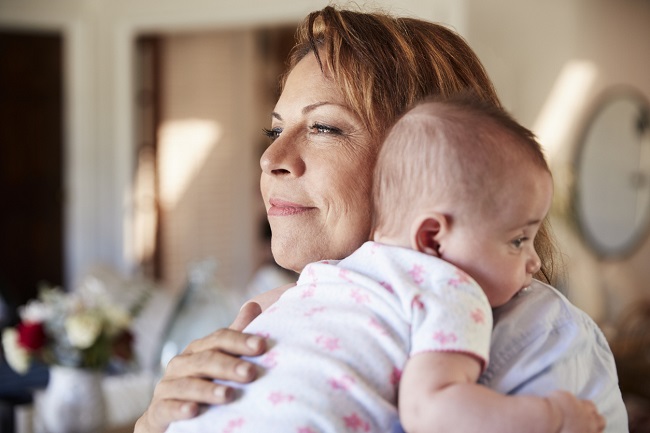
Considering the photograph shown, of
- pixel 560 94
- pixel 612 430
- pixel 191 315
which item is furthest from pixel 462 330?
pixel 560 94

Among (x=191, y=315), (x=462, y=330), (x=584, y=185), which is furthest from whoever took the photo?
(x=584, y=185)

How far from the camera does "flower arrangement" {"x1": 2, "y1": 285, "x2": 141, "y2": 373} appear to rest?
8.68 ft

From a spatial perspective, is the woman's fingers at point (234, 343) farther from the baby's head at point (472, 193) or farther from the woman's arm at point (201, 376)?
the baby's head at point (472, 193)

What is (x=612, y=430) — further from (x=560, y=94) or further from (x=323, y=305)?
(x=560, y=94)

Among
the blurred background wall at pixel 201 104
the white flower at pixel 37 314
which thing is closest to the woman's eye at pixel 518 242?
the white flower at pixel 37 314

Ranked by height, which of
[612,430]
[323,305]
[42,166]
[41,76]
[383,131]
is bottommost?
[42,166]

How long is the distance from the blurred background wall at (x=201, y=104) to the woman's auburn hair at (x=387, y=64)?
3.96 metres

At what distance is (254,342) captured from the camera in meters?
0.99

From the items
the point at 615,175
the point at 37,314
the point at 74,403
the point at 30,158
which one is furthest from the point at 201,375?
the point at 615,175

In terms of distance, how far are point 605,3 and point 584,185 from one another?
1.34m

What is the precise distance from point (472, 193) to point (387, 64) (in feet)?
1.36

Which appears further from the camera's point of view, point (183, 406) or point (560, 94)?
point (560, 94)

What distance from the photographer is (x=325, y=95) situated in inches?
51.1

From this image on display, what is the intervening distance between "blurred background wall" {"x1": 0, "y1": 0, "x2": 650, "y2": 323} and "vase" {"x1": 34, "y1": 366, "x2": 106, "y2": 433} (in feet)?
11.0
